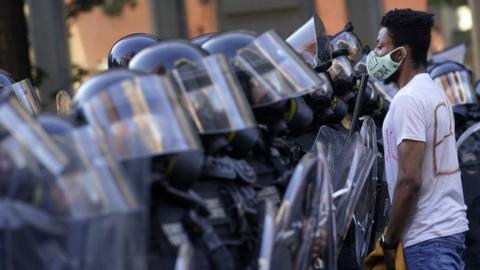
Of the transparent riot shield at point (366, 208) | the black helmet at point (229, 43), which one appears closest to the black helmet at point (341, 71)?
the transparent riot shield at point (366, 208)

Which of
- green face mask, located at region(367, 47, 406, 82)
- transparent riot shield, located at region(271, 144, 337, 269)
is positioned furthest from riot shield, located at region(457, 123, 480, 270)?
transparent riot shield, located at region(271, 144, 337, 269)

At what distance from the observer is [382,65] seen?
223 inches

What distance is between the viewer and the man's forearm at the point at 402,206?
5238mm

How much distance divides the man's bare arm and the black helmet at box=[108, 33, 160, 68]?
4.15 feet

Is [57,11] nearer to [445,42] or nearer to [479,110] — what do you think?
[445,42]

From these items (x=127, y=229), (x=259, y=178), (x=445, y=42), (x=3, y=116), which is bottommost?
(x=445, y=42)

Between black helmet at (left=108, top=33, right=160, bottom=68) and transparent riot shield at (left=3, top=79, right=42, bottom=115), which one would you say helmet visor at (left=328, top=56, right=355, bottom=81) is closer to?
black helmet at (left=108, top=33, right=160, bottom=68)

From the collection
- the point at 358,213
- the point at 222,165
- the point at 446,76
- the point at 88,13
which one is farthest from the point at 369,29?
the point at 222,165

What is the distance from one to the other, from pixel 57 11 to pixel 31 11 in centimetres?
36

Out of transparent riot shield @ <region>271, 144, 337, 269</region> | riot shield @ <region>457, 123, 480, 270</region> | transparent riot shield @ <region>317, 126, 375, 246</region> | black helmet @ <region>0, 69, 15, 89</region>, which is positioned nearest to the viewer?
transparent riot shield @ <region>271, 144, 337, 269</region>

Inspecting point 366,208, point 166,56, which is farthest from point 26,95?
point 166,56

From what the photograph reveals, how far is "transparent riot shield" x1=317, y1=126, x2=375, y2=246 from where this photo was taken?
5066 millimetres

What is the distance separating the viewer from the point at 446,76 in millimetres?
9156

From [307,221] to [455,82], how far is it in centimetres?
473
